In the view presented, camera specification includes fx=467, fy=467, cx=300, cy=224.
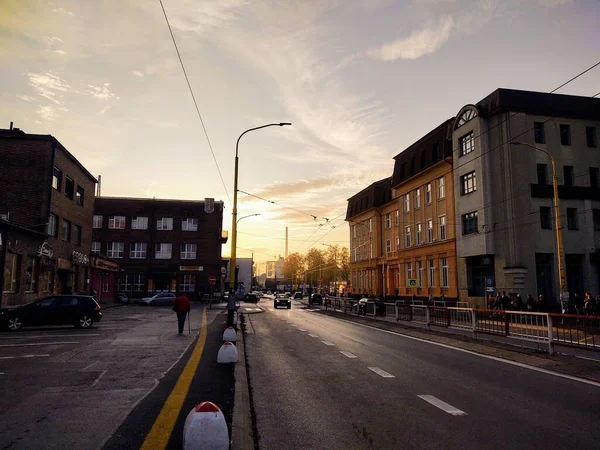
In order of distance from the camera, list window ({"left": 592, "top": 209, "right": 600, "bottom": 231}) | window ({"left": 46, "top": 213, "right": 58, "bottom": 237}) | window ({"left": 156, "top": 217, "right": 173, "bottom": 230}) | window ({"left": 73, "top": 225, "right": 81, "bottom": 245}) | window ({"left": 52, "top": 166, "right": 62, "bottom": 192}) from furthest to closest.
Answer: window ({"left": 156, "top": 217, "right": 173, "bottom": 230})
window ({"left": 73, "top": 225, "right": 81, "bottom": 245})
window ({"left": 592, "top": 209, "right": 600, "bottom": 231})
window ({"left": 52, "top": 166, "right": 62, "bottom": 192})
window ({"left": 46, "top": 213, "right": 58, "bottom": 237})

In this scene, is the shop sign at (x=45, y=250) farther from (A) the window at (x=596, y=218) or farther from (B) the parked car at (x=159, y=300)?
(A) the window at (x=596, y=218)

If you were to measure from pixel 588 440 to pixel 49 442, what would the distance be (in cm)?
613

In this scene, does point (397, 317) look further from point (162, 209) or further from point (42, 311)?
point (162, 209)

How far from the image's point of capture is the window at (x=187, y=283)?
61.2 metres

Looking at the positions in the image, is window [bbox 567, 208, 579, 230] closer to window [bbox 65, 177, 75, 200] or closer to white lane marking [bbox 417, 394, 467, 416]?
white lane marking [bbox 417, 394, 467, 416]

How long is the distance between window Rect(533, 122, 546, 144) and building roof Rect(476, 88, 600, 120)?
795 millimetres

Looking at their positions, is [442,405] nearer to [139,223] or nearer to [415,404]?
[415,404]

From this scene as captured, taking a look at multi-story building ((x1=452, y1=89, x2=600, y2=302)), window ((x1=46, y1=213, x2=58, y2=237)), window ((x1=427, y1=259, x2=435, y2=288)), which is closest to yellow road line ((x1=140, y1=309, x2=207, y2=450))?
window ((x1=46, y1=213, x2=58, y2=237))

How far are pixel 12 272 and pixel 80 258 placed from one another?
1227 centimetres

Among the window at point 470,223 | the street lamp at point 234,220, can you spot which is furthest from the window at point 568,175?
the street lamp at point 234,220

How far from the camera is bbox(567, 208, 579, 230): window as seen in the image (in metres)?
34.2

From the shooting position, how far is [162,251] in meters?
61.8

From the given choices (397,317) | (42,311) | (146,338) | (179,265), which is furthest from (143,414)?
(179,265)

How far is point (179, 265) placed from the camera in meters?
Result: 61.2
